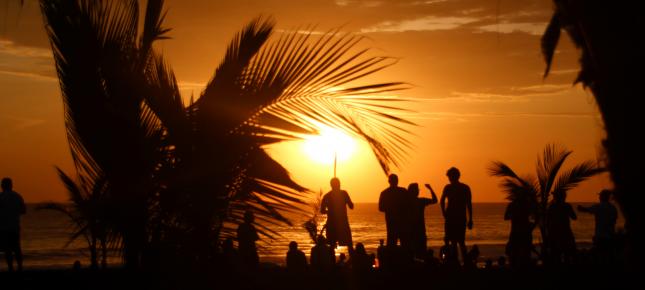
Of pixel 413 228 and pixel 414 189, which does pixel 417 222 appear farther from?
pixel 414 189

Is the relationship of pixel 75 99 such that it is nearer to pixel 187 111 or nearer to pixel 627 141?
pixel 187 111

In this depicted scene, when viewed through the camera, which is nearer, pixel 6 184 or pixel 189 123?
pixel 189 123

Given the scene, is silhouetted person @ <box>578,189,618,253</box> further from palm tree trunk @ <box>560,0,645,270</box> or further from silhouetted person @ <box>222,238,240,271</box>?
palm tree trunk @ <box>560,0,645,270</box>

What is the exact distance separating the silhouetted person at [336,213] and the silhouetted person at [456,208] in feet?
5.10

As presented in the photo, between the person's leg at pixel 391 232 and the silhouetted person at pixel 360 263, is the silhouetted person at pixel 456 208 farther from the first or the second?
the silhouetted person at pixel 360 263

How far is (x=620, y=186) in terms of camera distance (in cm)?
303

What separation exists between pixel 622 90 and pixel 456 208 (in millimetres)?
8450

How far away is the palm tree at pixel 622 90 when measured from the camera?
9.61ft

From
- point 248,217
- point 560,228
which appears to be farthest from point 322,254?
point 248,217

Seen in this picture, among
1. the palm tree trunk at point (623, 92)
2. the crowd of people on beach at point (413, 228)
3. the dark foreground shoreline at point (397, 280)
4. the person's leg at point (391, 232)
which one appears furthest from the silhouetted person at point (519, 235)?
the palm tree trunk at point (623, 92)

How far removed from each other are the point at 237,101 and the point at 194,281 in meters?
1.42

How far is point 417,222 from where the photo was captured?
37.9 feet

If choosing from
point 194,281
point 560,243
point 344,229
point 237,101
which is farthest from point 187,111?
point 560,243

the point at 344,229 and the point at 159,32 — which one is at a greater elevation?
the point at 159,32
